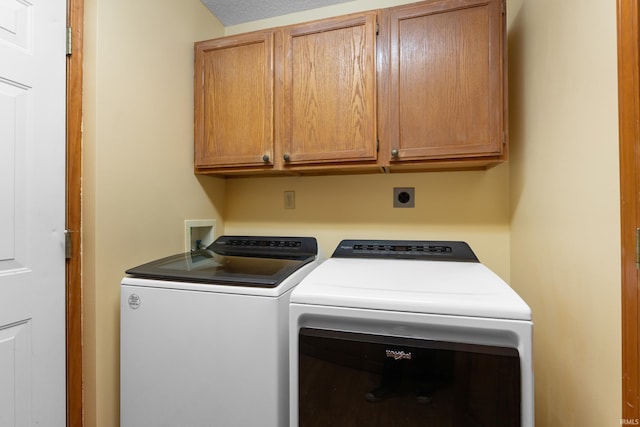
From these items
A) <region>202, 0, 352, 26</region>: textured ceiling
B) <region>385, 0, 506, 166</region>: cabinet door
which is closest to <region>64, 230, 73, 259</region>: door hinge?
<region>385, 0, 506, 166</region>: cabinet door

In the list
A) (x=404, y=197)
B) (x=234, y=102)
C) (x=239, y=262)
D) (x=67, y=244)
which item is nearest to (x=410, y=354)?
(x=239, y=262)

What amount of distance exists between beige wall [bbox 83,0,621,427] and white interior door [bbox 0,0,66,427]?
0.09 meters

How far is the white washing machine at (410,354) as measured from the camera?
775 mm

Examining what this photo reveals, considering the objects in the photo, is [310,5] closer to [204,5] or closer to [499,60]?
[204,5]

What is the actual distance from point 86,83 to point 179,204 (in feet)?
2.08

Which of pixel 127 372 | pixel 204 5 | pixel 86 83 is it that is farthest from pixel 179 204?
pixel 204 5

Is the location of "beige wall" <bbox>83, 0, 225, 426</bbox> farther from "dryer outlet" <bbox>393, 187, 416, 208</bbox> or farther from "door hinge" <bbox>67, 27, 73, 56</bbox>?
"dryer outlet" <bbox>393, 187, 416, 208</bbox>

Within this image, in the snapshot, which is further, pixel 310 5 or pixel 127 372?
pixel 310 5

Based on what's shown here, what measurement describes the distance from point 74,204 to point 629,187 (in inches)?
67.0

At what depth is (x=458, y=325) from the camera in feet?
2.64

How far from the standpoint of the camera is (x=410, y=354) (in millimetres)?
832

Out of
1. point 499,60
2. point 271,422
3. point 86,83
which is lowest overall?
point 271,422

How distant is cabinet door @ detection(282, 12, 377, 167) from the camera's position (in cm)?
137

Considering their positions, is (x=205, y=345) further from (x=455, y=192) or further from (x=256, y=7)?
(x=256, y=7)
